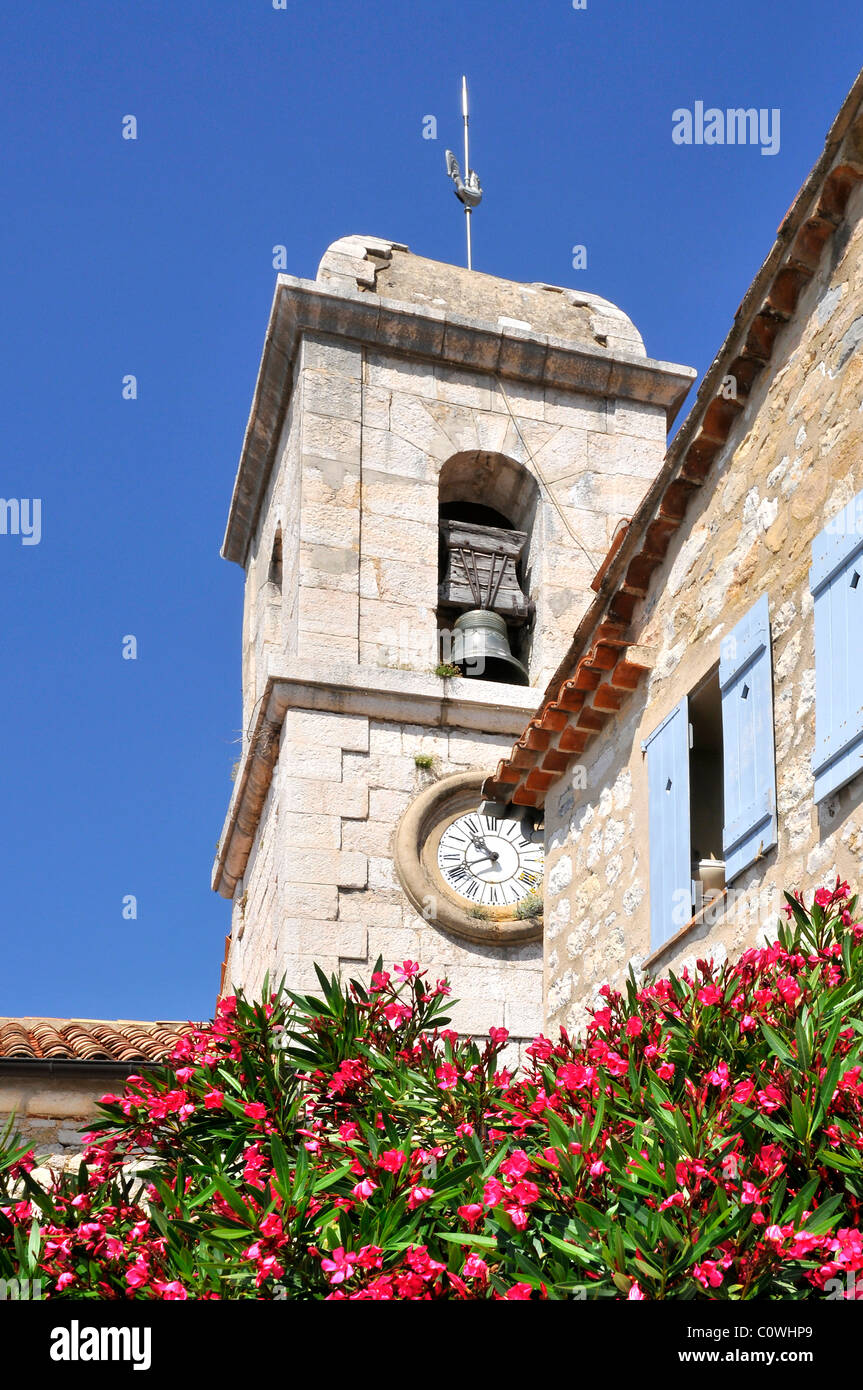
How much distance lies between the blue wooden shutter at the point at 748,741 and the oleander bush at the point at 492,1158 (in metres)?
0.66

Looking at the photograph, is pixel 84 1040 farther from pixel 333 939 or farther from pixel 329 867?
pixel 329 867

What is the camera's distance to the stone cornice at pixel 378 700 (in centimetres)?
1270

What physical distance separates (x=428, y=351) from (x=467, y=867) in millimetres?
4431

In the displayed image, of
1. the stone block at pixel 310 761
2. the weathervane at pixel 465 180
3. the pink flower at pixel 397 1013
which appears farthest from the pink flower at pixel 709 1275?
the weathervane at pixel 465 180

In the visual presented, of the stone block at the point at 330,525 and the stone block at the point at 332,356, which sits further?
the stone block at the point at 332,356

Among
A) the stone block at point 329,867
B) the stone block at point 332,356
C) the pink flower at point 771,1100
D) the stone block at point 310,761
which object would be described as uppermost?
the stone block at point 332,356

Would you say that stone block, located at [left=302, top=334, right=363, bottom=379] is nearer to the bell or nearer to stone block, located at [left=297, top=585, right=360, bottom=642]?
stone block, located at [left=297, top=585, right=360, bottom=642]

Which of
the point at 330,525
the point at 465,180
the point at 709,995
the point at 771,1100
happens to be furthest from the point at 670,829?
the point at 465,180

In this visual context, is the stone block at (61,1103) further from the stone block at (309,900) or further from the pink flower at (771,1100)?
the pink flower at (771,1100)

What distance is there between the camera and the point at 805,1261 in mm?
3893

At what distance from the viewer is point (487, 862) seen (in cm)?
1273

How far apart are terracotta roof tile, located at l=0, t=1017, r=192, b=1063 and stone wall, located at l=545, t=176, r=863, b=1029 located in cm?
399
